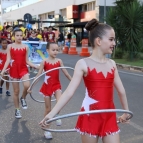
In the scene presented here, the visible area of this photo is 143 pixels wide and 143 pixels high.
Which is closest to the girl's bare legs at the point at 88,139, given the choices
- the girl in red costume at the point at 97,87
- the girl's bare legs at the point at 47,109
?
the girl in red costume at the point at 97,87

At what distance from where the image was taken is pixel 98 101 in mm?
3184

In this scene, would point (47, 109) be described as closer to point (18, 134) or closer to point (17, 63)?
point (18, 134)

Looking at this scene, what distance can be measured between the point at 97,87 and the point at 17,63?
3.86 m

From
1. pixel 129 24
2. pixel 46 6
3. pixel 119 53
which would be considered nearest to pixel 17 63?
pixel 129 24

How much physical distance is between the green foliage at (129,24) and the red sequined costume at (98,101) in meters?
15.0

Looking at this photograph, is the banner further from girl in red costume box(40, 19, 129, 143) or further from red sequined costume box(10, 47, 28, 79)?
girl in red costume box(40, 19, 129, 143)

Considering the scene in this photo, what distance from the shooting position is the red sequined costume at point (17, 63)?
6.70 meters

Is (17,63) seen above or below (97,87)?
below

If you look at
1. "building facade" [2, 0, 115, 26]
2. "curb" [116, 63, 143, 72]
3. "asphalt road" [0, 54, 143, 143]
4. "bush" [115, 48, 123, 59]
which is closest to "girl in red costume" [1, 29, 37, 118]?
"asphalt road" [0, 54, 143, 143]

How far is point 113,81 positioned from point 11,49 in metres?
3.84

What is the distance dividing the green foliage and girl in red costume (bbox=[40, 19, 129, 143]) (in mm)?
15015

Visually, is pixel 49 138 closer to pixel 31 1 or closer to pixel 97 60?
pixel 97 60

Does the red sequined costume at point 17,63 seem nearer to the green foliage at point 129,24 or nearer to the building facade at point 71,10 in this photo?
the green foliage at point 129,24

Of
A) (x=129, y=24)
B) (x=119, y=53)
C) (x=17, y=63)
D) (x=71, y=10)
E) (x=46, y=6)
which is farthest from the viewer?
(x=46, y=6)
